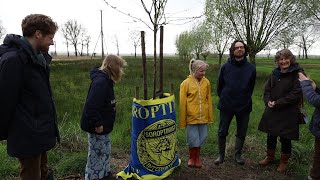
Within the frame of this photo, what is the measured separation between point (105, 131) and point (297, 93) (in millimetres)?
2796

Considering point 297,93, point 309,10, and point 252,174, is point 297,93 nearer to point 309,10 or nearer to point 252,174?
point 252,174

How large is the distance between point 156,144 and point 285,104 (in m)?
2.00

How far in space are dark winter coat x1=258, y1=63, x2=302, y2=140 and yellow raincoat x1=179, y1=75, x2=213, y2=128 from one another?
101cm

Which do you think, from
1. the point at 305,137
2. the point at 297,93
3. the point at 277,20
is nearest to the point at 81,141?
the point at 297,93

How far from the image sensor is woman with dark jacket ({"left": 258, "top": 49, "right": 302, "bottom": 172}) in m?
4.48

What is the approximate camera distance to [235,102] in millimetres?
4758

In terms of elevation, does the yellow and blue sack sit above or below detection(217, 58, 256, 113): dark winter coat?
below

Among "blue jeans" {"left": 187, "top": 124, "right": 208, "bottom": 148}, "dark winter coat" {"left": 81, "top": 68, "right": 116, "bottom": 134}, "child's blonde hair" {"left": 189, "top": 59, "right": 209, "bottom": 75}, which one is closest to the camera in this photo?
"dark winter coat" {"left": 81, "top": 68, "right": 116, "bottom": 134}

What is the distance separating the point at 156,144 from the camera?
409 centimetres

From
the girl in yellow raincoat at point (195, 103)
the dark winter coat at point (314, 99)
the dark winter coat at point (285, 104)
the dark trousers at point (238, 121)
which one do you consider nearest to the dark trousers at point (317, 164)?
the dark winter coat at point (314, 99)

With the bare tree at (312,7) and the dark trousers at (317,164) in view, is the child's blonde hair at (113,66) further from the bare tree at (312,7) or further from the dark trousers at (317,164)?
the bare tree at (312,7)

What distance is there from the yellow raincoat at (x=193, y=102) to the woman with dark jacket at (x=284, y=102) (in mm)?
1011

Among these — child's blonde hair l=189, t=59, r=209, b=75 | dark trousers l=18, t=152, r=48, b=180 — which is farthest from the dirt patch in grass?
dark trousers l=18, t=152, r=48, b=180

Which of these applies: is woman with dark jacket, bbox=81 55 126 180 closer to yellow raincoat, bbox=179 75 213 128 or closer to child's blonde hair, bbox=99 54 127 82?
child's blonde hair, bbox=99 54 127 82
